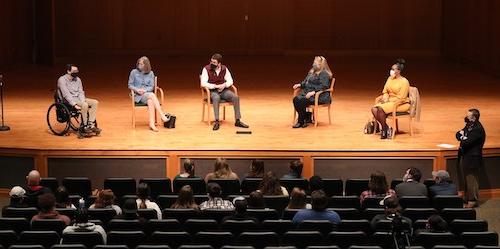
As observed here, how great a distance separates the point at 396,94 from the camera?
1369 centimetres

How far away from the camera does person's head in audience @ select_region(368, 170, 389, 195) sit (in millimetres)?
10727

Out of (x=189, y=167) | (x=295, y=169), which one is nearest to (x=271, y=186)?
(x=295, y=169)

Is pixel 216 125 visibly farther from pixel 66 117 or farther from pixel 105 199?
pixel 105 199

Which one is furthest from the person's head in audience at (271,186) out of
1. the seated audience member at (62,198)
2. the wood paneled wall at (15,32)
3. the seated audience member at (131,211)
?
the wood paneled wall at (15,32)

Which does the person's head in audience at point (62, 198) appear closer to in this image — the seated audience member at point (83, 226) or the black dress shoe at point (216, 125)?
the seated audience member at point (83, 226)

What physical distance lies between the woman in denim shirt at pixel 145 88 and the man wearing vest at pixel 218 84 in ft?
2.30

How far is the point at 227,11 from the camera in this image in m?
22.8

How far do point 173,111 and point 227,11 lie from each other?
7.43 meters

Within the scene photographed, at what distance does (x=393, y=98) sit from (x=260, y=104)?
327cm

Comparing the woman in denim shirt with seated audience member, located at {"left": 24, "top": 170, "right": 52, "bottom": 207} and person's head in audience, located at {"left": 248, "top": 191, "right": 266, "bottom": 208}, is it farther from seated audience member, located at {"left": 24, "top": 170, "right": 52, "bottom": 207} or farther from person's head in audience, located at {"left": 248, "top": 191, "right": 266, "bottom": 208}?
person's head in audience, located at {"left": 248, "top": 191, "right": 266, "bottom": 208}

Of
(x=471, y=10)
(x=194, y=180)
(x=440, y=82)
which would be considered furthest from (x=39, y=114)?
(x=471, y=10)

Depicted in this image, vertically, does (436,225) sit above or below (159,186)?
below

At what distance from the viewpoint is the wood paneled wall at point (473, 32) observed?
64.6ft

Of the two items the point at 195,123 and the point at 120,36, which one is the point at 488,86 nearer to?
the point at 195,123
